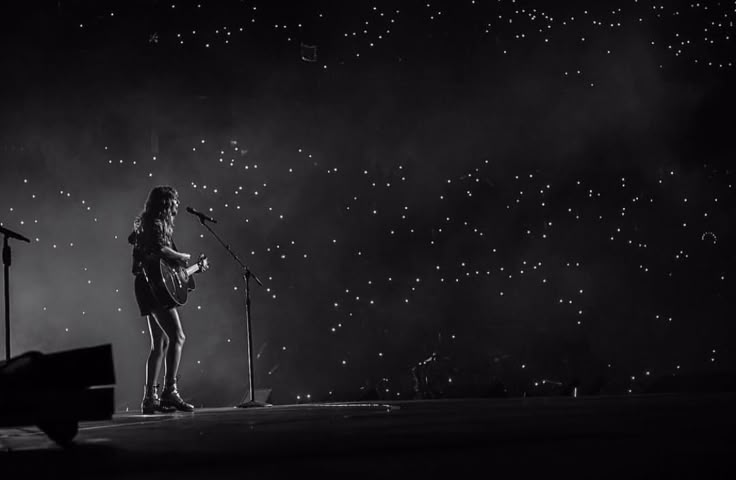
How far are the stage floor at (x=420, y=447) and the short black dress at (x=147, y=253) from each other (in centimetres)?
166

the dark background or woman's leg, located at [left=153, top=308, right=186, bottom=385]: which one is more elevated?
the dark background

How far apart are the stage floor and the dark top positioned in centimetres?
178

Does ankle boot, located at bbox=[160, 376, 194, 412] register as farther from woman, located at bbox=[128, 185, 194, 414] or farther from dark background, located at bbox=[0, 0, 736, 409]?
dark background, located at bbox=[0, 0, 736, 409]

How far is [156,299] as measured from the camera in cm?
485

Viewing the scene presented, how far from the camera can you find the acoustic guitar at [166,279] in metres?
4.84

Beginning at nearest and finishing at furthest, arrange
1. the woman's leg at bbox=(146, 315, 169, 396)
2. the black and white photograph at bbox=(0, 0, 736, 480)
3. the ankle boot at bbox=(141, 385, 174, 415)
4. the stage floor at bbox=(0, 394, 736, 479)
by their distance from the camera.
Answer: the stage floor at bbox=(0, 394, 736, 479) < the ankle boot at bbox=(141, 385, 174, 415) < the woman's leg at bbox=(146, 315, 169, 396) < the black and white photograph at bbox=(0, 0, 736, 480)

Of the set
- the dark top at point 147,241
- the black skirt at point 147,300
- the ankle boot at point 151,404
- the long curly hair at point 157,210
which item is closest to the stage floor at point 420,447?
the ankle boot at point 151,404

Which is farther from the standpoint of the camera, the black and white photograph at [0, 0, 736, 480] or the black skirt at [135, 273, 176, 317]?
the black and white photograph at [0, 0, 736, 480]

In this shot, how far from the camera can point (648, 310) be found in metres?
7.10

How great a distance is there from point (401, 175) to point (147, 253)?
10.4 ft

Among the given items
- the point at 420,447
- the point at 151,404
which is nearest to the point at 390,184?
the point at 151,404

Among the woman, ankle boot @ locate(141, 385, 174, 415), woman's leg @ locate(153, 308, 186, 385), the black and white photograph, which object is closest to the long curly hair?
the woman

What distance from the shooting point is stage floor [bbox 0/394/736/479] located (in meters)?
1.53

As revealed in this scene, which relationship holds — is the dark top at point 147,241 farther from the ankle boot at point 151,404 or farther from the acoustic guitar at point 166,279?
the ankle boot at point 151,404
